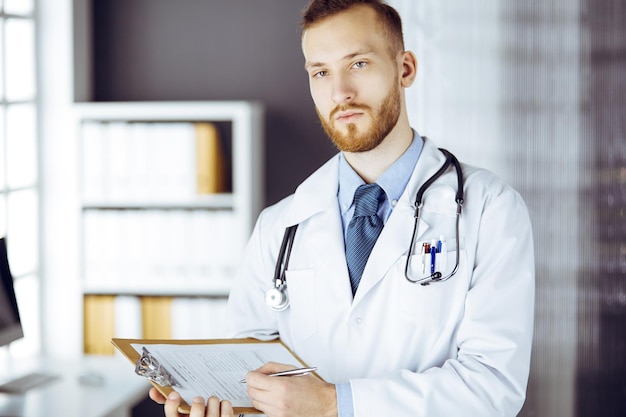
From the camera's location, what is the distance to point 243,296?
1836 millimetres

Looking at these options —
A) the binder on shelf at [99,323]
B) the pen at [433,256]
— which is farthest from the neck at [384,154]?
the binder on shelf at [99,323]

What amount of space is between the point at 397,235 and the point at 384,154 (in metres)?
0.18

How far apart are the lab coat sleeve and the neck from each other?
267 millimetres

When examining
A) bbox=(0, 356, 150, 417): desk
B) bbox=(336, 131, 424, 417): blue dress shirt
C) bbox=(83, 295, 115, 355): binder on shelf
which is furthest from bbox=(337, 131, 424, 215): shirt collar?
bbox=(83, 295, 115, 355): binder on shelf

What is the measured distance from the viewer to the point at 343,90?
64.7 inches

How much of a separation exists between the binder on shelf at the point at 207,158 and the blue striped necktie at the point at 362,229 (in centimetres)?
174

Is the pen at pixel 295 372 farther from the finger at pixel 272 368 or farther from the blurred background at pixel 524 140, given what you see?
the blurred background at pixel 524 140

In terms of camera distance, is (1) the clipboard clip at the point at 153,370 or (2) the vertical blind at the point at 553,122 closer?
(1) the clipboard clip at the point at 153,370

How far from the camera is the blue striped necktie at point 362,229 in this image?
1.71m

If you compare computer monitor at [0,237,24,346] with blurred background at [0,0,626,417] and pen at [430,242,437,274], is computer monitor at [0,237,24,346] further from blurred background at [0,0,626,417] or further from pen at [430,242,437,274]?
pen at [430,242,437,274]

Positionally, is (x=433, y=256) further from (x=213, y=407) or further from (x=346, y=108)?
(x=213, y=407)

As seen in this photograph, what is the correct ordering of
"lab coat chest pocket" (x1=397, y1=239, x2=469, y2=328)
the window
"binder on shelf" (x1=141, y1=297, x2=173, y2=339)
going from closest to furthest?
"lab coat chest pocket" (x1=397, y1=239, x2=469, y2=328)
the window
"binder on shelf" (x1=141, y1=297, x2=173, y2=339)

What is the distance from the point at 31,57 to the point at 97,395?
166 centimetres

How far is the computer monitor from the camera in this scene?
2.40 metres
